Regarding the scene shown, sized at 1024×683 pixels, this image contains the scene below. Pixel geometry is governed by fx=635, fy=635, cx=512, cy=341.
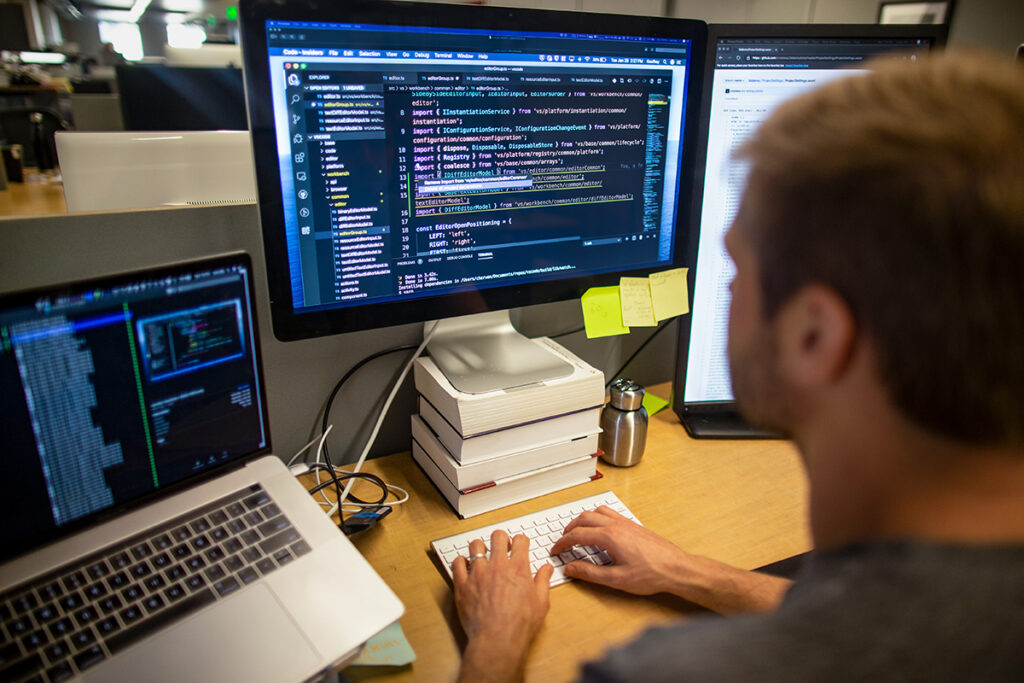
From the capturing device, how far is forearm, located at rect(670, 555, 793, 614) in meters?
0.73

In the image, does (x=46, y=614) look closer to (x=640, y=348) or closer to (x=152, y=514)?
(x=152, y=514)

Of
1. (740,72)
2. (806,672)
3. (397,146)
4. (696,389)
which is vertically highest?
(740,72)

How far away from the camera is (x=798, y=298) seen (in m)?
0.46

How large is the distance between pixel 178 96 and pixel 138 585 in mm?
2367

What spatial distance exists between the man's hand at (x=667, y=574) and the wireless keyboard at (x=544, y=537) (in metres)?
0.02

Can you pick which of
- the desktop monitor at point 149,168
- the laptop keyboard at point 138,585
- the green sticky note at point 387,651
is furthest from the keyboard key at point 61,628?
the desktop monitor at point 149,168

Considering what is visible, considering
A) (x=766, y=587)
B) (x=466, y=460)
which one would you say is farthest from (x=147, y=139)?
(x=766, y=587)

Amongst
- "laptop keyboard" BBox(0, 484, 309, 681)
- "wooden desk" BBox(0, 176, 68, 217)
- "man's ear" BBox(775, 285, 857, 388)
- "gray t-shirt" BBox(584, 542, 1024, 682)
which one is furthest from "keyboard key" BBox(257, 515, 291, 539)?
"wooden desk" BBox(0, 176, 68, 217)

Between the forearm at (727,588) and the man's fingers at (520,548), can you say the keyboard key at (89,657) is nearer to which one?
the man's fingers at (520,548)

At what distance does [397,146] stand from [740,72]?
57cm

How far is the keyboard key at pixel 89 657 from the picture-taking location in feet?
1.75

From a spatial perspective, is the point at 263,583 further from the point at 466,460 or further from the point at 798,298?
the point at 798,298

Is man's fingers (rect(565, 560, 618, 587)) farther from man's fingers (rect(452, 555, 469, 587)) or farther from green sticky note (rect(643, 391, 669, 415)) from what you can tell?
green sticky note (rect(643, 391, 669, 415))

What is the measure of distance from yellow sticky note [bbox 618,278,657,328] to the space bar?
2.25 ft
